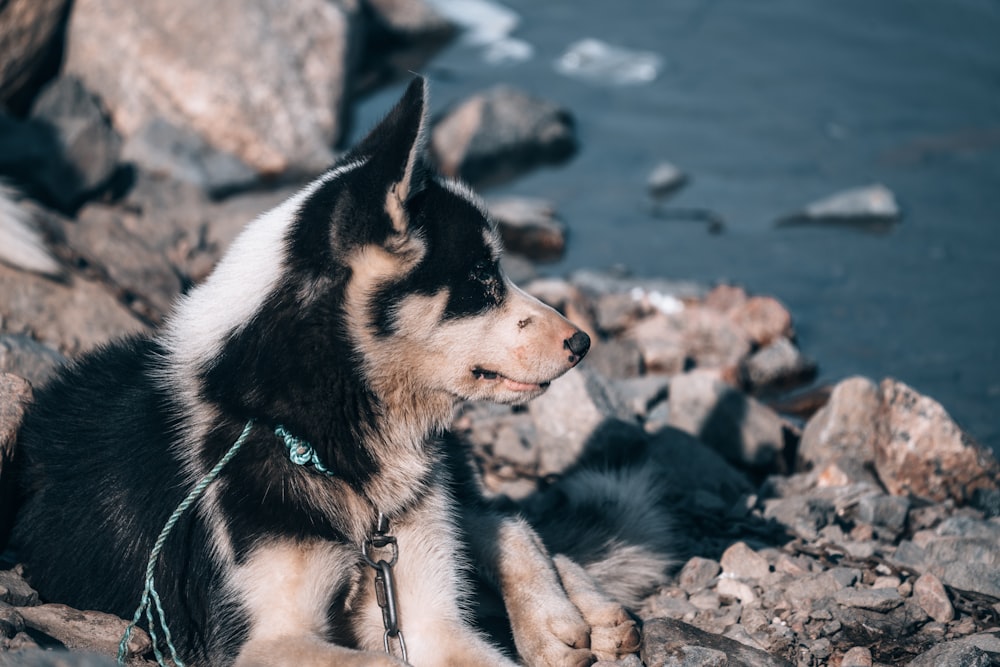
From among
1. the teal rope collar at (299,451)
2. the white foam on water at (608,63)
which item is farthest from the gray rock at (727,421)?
the white foam on water at (608,63)

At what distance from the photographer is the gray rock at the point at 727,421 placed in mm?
5590

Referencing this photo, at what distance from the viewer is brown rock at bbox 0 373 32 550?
3650mm

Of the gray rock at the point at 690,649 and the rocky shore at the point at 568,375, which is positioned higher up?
the gray rock at the point at 690,649

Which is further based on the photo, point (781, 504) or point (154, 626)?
point (781, 504)

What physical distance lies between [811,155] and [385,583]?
24.6ft

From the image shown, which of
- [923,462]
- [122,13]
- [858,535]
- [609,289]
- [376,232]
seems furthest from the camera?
[122,13]

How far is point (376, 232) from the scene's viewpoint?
10.3ft

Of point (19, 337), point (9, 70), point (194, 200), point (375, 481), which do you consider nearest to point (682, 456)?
point (375, 481)

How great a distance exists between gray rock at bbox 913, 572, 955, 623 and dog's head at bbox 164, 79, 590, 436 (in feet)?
5.38

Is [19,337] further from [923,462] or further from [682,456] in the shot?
[923,462]

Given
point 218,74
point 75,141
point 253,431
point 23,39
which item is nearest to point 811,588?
point 253,431

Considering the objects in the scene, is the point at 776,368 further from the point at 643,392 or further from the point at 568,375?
the point at 568,375

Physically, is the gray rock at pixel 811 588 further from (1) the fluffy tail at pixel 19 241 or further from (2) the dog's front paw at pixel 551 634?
(1) the fluffy tail at pixel 19 241

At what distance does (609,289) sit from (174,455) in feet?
15.3
